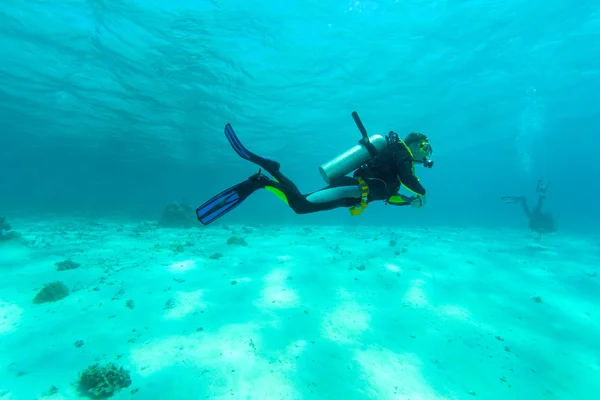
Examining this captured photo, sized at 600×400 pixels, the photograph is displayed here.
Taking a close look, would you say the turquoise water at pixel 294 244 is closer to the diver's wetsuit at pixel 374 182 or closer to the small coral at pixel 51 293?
the small coral at pixel 51 293

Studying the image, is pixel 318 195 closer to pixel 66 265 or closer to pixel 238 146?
pixel 238 146

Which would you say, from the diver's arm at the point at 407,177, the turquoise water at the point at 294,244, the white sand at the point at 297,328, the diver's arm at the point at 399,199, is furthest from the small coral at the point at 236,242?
the diver's arm at the point at 407,177

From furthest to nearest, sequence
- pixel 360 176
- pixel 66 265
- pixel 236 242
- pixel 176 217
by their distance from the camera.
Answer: pixel 176 217 < pixel 236 242 < pixel 66 265 < pixel 360 176

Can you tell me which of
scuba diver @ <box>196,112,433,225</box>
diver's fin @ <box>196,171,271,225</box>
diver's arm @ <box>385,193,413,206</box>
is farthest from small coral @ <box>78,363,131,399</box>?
diver's arm @ <box>385,193,413,206</box>

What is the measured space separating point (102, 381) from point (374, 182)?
203 inches

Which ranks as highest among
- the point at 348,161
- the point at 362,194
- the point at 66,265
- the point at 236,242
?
the point at 348,161

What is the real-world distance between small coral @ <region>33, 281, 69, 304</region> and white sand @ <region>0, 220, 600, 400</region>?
0.66 feet

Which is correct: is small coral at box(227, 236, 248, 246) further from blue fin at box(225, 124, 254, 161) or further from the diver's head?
the diver's head

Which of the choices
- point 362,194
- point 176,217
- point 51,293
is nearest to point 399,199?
point 362,194

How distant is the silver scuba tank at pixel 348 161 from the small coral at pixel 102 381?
14.2 feet

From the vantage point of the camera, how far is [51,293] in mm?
6707

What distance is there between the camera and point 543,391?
488 cm

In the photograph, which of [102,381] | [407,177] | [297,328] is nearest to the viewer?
[102,381]

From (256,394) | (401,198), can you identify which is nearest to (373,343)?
(256,394)
